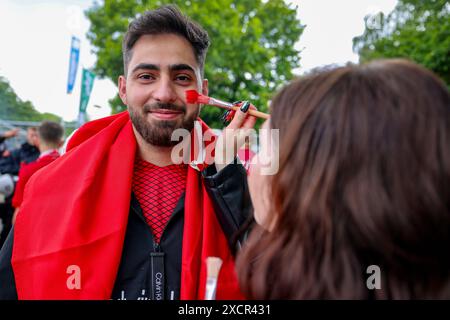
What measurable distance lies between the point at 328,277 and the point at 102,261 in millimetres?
895

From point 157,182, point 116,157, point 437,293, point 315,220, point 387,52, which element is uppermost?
point 387,52

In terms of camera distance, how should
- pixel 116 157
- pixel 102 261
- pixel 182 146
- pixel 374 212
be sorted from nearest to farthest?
pixel 374 212 → pixel 102 261 → pixel 116 157 → pixel 182 146

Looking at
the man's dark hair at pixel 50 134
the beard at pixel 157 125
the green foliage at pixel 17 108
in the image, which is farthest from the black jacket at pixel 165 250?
the green foliage at pixel 17 108

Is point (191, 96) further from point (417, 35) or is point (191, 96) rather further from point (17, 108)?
point (17, 108)

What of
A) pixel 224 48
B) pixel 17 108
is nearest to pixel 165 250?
pixel 224 48

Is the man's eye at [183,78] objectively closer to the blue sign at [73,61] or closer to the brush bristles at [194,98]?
the brush bristles at [194,98]

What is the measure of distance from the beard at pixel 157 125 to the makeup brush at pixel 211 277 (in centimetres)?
63

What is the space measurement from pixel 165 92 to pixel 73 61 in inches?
295

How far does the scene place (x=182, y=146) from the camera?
1.90 m

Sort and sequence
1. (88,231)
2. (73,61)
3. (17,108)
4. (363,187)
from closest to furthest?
(363,187) < (88,231) < (73,61) < (17,108)

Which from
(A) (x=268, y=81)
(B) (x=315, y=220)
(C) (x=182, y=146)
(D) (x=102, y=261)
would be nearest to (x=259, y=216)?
(B) (x=315, y=220)

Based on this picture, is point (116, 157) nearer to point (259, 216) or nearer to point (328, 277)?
point (259, 216)

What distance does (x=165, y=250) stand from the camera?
161 cm

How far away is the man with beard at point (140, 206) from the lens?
150 cm
